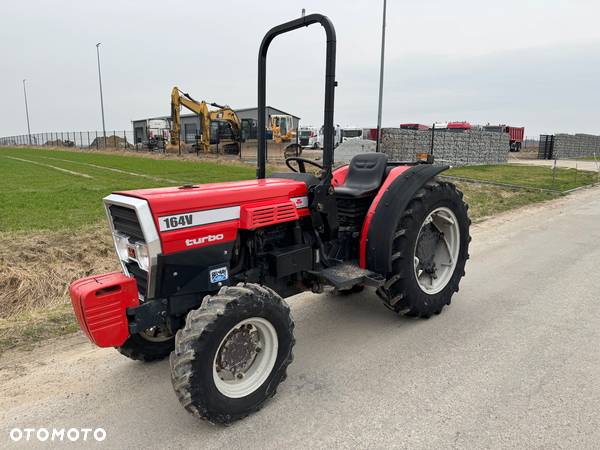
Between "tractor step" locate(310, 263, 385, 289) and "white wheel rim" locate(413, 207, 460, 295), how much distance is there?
2.38 feet

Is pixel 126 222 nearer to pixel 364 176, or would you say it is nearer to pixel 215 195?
pixel 215 195

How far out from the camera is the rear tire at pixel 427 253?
11.9 ft

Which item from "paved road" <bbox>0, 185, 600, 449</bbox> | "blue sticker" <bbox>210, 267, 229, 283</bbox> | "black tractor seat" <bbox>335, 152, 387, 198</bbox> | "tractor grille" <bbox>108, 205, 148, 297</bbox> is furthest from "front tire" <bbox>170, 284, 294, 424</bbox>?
"black tractor seat" <bbox>335, 152, 387, 198</bbox>

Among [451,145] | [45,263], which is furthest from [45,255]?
[451,145]

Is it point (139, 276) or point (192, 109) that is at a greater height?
point (192, 109)

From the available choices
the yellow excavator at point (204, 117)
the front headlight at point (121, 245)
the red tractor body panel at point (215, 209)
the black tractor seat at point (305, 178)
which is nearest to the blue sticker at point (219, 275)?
the red tractor body panel at point (215, 209)

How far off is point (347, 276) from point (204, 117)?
85.1 feet

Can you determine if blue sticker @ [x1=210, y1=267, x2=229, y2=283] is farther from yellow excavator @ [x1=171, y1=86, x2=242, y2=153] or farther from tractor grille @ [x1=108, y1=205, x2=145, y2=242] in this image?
yellow excavator @ [x1=171, y1=86, x2=242, y2=153]

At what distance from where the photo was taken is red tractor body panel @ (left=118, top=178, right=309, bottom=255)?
260 centimetres

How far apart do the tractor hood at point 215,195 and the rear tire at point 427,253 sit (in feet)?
3.12

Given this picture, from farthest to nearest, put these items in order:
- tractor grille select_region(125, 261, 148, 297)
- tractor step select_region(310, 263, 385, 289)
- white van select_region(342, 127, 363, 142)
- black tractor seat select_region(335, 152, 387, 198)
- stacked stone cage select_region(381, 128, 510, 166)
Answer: white van select_region(342, 127, 363, 142)
stacked stone cage select_region(381, 128, 510, 166)
black tractor seat select_region(335, 152, 387, 198)
tractor step select_region(310, 263, 385, 289)
tractor grille select_region(125, 261, 148, 297)

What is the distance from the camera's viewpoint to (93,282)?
251 cm

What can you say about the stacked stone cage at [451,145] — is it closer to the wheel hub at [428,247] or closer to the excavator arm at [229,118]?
the excavator arm at [229,118]

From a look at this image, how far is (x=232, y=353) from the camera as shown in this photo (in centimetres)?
261
